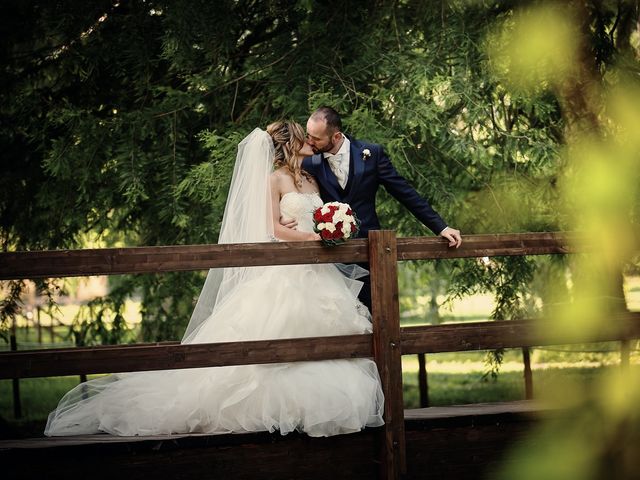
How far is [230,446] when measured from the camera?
4305 millimetres

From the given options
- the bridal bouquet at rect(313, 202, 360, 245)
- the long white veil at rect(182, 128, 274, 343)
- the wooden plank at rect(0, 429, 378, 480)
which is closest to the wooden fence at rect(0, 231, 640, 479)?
the bridal bouquet at rect(313, 202, 360, 245)

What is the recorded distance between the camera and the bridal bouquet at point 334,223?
4.34m

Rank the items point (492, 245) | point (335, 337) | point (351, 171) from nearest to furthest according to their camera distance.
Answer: point (335, 337) < point (492, 245) < point (351, 171)

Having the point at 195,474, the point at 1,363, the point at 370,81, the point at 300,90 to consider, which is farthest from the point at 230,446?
the point at 370,81

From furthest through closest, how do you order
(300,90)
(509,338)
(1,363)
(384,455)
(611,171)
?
(300,90), (509,338), (384,455), (1,363), (611,171)

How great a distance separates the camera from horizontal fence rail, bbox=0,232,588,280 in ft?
13.4

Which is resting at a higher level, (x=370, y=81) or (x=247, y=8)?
(x=247, y=8)

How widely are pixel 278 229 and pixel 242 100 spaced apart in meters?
2.79

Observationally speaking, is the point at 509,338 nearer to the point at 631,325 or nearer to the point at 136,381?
the point at 631,325

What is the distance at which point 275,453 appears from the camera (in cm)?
434

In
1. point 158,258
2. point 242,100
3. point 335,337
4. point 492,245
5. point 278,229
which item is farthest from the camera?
point 242,100

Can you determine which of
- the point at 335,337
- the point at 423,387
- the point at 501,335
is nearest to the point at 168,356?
the point at 335,337

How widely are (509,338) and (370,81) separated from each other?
3.10 m

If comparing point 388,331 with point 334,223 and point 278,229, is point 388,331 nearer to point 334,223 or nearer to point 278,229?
point 334,223
